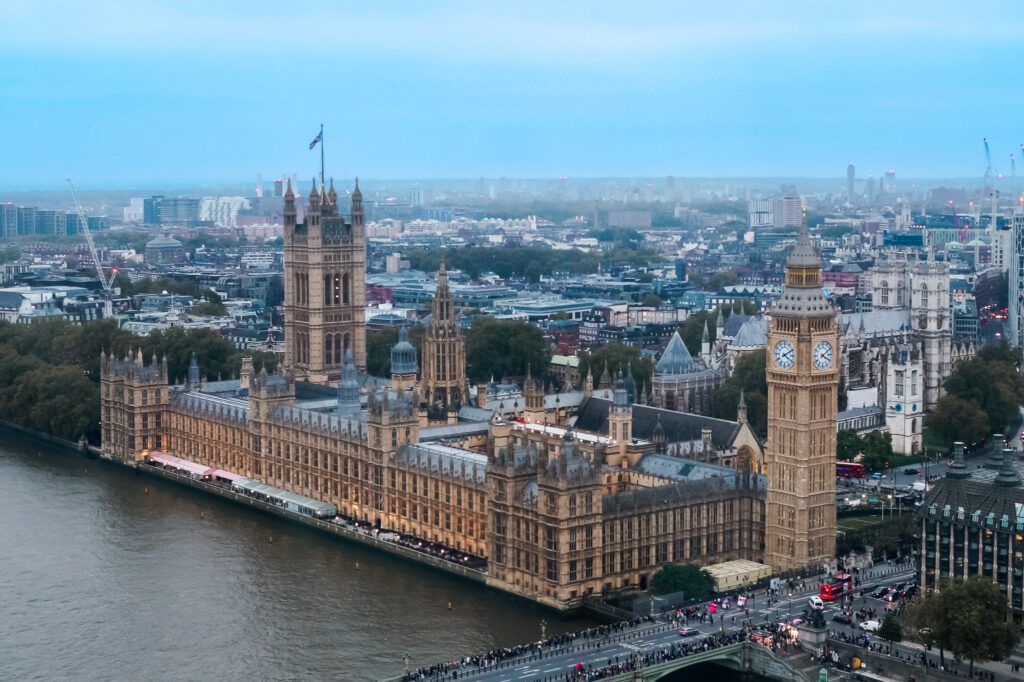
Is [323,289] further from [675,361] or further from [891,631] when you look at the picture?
[891,631]

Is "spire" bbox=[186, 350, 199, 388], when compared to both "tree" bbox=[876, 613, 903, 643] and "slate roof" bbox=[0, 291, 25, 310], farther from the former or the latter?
"slate roof" bbox=[0, 291, 25, 310]

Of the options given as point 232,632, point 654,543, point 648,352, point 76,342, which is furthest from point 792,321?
point 76,342

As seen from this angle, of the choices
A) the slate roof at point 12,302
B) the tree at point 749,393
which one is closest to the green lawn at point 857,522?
the tree at point 749,393

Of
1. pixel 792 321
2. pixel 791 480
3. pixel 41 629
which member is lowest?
pixel 41 629

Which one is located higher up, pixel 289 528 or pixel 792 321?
pixel 792 321

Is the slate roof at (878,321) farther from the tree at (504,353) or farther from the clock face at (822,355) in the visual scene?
the clock face at (822,355)

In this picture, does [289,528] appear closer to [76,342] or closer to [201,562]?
[201,562]
